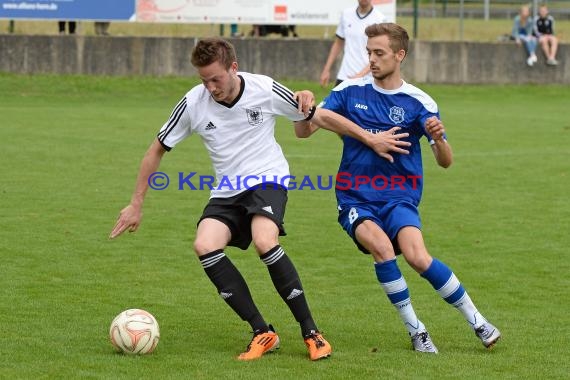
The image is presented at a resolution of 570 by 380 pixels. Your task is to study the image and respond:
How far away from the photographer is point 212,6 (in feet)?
79.8

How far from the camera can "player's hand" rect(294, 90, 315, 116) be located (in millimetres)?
6641

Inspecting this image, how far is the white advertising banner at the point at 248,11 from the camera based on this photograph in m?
24.2

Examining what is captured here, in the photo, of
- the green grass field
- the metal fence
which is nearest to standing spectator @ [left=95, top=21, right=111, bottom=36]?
the green grass field

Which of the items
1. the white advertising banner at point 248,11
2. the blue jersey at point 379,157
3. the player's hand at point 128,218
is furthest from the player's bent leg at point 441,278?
the white advertising banner at point 248,11

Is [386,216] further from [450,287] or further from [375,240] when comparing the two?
[450,287]

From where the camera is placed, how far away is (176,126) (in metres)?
6.69

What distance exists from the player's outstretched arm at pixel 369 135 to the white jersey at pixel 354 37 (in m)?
8.69

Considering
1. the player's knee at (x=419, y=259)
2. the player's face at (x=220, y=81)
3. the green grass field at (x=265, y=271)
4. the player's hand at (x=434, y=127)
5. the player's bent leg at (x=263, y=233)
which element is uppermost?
the player's face at (x=220, y=81)

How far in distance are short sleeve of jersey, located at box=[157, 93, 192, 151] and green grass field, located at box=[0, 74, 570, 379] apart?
1.16 meters

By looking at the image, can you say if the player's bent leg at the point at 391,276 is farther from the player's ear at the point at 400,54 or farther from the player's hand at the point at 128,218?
A: the player's hand at the point at 128,218

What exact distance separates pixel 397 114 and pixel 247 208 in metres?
1.04

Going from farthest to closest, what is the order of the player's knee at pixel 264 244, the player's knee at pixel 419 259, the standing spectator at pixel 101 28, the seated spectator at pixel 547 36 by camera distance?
the seated spectator at pixel 547 36 < the standing spectator at pixel 101 28 < the player's knee at pixel 419 259 < the player's knee at pixel 264 244

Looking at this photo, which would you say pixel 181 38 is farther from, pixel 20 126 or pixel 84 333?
pixel 84 333

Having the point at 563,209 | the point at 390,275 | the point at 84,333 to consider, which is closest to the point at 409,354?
the point at 390,275
